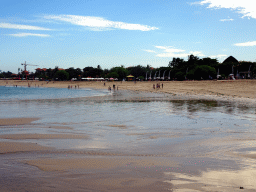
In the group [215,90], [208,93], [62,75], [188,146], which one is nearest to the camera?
[188,146]

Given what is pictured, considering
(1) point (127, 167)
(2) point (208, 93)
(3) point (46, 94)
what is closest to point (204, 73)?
(2) point (208, 93)

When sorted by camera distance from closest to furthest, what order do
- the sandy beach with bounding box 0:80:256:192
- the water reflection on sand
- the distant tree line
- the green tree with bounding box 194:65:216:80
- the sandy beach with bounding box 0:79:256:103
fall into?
the sandy beach with bounding box 0:80:256:192
the water reflection on sand
the sandy beach with bounding box 0:79:256:103
the green tree with bounding box 194:65:216:80
the distant tree line

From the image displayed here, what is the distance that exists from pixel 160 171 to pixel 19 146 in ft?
17.0

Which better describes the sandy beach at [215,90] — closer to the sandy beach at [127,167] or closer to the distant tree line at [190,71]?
the sandy beach at [127,167]

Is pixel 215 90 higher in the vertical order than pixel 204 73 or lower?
lower

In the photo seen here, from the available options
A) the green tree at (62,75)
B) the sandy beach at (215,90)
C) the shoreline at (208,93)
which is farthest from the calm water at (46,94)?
the green tree at (62,75)

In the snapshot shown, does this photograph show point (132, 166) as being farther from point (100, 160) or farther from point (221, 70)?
point (221, 70)

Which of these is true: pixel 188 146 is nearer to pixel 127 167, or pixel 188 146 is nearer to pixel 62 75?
pixel 127 167

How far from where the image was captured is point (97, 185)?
4.95 metres

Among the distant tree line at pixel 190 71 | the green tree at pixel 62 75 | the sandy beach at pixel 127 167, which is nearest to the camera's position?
the sandy beach at pixel 127 167

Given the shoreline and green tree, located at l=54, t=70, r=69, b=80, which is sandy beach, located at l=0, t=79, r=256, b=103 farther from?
green tree, located at l=54, t=70, r=69, b=80

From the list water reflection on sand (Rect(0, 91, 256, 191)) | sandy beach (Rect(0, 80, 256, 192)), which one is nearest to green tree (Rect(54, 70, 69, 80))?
water reflection on sand (Rect(0, 91, 256, 191))

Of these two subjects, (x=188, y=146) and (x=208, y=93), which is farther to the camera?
(x=208, y=93)

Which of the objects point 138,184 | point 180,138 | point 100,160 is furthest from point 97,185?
point 180,138
